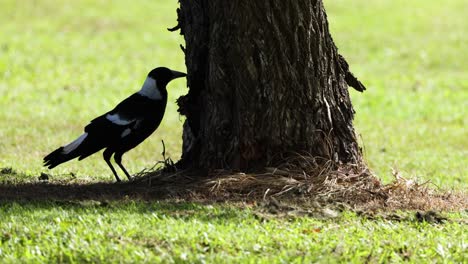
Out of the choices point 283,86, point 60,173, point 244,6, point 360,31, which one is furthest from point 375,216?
point 360,31

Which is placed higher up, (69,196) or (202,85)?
(202,85)

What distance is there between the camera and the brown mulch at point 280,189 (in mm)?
8336

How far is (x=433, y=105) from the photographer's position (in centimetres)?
1869

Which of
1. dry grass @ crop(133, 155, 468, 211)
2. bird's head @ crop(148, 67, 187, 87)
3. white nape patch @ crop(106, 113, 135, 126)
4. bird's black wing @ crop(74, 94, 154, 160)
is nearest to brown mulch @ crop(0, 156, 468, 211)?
dry grass @ crop(133, 155, 468, 211)

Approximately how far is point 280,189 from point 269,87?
92 cm

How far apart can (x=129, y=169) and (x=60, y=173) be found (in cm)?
152

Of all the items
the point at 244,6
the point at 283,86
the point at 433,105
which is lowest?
the point at 433,105

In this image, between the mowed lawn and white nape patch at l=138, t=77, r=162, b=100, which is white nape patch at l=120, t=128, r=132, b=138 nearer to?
white nape patch at l=138, t=77, r=162, b=100

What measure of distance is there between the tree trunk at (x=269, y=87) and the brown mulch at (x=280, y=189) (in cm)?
19

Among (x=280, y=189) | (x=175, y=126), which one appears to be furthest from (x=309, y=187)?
(x=175, y=126)

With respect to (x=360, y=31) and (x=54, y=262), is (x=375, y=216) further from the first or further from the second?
(x=360, y=31)

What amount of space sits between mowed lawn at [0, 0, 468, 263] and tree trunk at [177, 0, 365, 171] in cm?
110

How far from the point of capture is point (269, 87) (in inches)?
342

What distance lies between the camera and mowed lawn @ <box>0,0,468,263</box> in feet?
22.3
